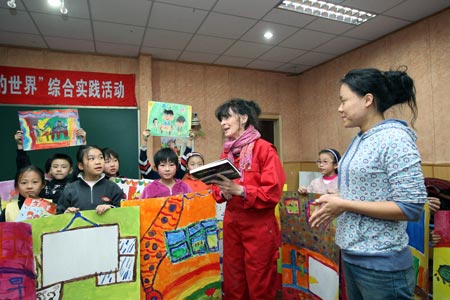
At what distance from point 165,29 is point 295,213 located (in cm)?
283

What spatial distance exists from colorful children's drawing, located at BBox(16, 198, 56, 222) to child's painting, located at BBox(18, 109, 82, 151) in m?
0.95

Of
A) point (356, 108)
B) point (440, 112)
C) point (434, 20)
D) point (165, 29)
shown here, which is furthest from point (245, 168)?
point (434, 20)

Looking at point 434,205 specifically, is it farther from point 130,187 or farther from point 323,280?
point 130,187

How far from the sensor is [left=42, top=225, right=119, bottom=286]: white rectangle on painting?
48.9 inches

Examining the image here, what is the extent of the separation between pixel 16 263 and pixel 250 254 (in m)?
1.00

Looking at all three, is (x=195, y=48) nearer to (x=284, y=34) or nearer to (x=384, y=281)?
(x=284, y=34)

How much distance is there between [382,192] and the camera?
872 mm

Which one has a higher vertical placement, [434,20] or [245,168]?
[434,20]

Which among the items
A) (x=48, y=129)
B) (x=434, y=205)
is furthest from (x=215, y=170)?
(x=48, y=129)

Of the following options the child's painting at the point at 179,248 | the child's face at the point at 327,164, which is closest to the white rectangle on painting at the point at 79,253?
the child's painting at the point at 179,248

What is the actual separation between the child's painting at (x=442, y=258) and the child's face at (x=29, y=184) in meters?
2.52

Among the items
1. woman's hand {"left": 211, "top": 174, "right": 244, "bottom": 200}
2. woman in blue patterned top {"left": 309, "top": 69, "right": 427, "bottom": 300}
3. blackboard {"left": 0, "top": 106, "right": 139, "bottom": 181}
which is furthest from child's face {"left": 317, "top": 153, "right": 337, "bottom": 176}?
blackboard {"left": 0, "top": 106, "right": 139, "bottom": 181}

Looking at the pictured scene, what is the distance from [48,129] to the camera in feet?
8.21

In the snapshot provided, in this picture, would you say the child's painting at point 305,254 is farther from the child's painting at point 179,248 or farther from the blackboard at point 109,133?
the blackboard at point 109,133
